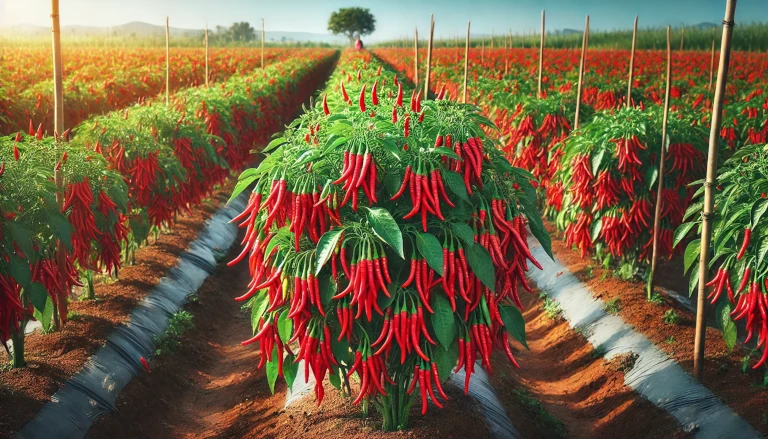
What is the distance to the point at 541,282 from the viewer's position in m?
8.91

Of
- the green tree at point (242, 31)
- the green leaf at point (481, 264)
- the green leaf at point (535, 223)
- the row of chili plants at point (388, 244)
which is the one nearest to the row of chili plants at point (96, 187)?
the row of chili plants at point (388, 244)

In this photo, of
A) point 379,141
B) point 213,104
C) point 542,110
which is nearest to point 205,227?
point 213,104

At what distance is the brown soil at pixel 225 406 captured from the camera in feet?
14.9

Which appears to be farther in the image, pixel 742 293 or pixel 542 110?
pixel 542 110

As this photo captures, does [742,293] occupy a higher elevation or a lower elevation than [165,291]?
higher

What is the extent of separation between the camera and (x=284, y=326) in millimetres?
3875

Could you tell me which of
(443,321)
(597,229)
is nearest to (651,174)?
(597,229)

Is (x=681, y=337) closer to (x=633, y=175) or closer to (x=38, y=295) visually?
(x=633, y=175)

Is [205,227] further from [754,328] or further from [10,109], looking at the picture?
[754,328]

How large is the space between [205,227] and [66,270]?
4580mm

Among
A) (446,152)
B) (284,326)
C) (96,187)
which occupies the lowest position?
(284,326)

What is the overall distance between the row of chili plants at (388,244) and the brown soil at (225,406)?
615 mm

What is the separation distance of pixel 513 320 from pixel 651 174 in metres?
3.77

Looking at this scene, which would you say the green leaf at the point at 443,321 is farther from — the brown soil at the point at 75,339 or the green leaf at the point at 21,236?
the brown soil at the point at 75,339
